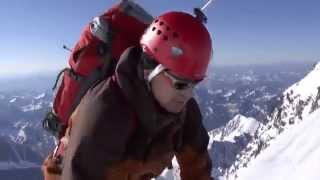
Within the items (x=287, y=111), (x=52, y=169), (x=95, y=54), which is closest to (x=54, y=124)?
(x=52, y=169)

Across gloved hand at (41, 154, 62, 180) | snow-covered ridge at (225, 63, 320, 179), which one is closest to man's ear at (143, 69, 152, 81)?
gloved hand at (41, 154, 62, 180)

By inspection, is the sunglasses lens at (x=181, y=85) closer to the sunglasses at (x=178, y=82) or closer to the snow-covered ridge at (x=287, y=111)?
the sunglasses at (x=178, y=82)

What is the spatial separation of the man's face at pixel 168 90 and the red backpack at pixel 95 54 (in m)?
0.59

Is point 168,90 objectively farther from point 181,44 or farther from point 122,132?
point 122,132

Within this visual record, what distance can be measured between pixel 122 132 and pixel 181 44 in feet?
2.25

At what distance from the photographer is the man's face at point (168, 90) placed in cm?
373

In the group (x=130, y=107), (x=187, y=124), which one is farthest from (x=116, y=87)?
(x=187, y=124)

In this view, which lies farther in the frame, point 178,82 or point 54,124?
point 54,124

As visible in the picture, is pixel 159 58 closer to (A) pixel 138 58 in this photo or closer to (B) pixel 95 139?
(A) pixel 138 58

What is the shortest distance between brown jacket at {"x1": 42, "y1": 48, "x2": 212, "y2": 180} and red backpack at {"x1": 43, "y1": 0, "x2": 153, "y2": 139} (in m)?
0.39

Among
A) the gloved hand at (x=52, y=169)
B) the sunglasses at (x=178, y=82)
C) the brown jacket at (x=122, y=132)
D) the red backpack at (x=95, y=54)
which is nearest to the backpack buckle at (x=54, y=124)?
the red backpack at (x=95, y=54)

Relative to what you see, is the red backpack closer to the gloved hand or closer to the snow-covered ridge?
the gloved hand

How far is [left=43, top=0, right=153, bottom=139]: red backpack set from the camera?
4312 mm

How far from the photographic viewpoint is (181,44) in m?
3.66
